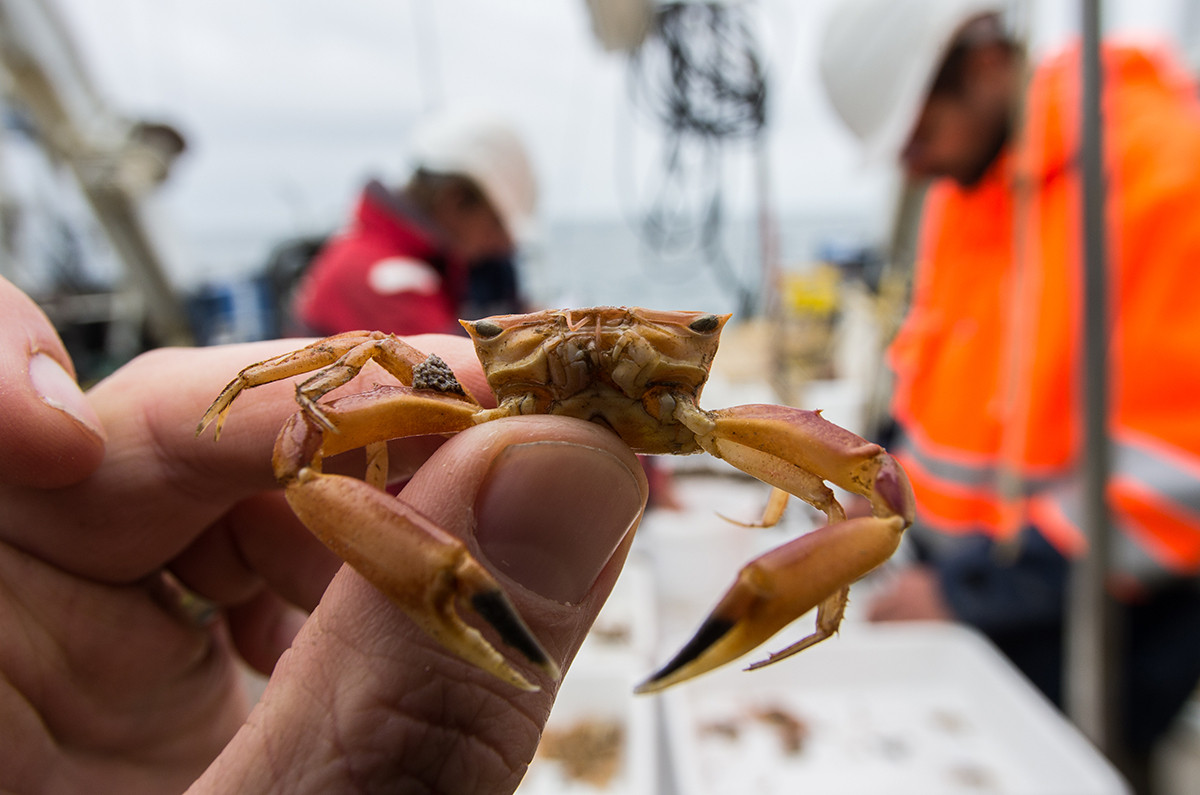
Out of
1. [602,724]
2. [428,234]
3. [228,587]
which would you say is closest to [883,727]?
[602,724]

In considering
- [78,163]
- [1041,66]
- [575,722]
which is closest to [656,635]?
[575,722]

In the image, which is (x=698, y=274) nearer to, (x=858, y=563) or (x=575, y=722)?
(x=575, y=722)

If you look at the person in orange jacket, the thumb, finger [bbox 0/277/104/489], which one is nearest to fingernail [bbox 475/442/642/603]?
the thumb

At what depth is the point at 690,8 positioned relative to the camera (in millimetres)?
3232

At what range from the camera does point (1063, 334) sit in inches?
86.1

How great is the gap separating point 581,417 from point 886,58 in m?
2.66

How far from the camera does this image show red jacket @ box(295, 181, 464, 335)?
3.01 metres

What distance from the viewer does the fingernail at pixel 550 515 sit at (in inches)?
29.8

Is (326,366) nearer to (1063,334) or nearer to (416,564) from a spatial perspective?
(416,564)

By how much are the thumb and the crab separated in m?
0.07

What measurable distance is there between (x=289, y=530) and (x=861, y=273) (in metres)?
7.08

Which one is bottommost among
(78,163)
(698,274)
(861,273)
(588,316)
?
(861,273)

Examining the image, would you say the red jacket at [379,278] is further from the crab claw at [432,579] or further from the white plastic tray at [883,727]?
the crab claw at [432,579]

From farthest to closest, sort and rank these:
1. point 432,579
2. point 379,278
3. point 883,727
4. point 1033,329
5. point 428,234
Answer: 1. point 428,234
2. point 379,278
3. point 1033,329
4. point 883,727
5. point 432,579
